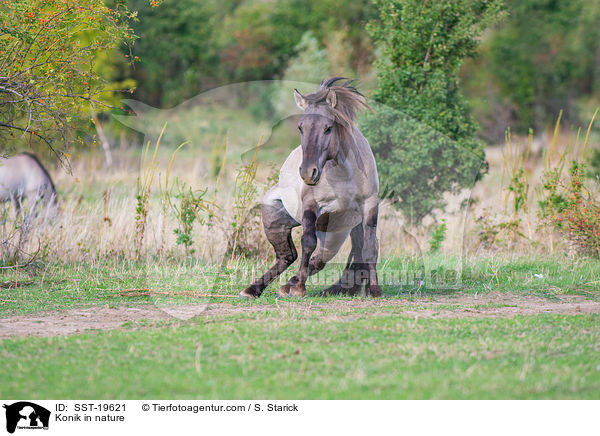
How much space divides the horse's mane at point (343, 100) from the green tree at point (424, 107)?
2972 mm

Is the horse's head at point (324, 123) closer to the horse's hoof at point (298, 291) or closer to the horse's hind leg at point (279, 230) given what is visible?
the horse's hind leg at point (279, 230)

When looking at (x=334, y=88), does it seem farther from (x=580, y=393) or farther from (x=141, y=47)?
(x=141, y=47)

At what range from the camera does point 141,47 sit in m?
30.0

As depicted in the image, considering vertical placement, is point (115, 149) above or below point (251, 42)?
below

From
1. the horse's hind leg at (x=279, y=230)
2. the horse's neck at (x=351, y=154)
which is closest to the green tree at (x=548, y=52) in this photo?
the horse's hind leg at (x=279, y=230)

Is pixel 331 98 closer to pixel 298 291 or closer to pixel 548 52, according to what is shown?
pixel 298 291

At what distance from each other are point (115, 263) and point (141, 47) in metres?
22.6

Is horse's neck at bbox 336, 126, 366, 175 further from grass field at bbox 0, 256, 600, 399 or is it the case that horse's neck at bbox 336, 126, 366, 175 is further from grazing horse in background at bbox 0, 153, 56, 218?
grazing horse in background at bbox 0, 153, 56, 218

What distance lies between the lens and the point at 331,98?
6.61 meters

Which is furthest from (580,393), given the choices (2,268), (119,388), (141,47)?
(141,47)

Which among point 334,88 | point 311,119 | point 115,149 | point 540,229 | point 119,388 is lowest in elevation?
point 119,388

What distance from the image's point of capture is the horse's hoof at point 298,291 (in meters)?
7.09

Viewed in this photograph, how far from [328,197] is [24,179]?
6.58 metres

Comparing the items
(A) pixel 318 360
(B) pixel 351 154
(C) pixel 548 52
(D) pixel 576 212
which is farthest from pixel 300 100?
(C) pixel 548 52
